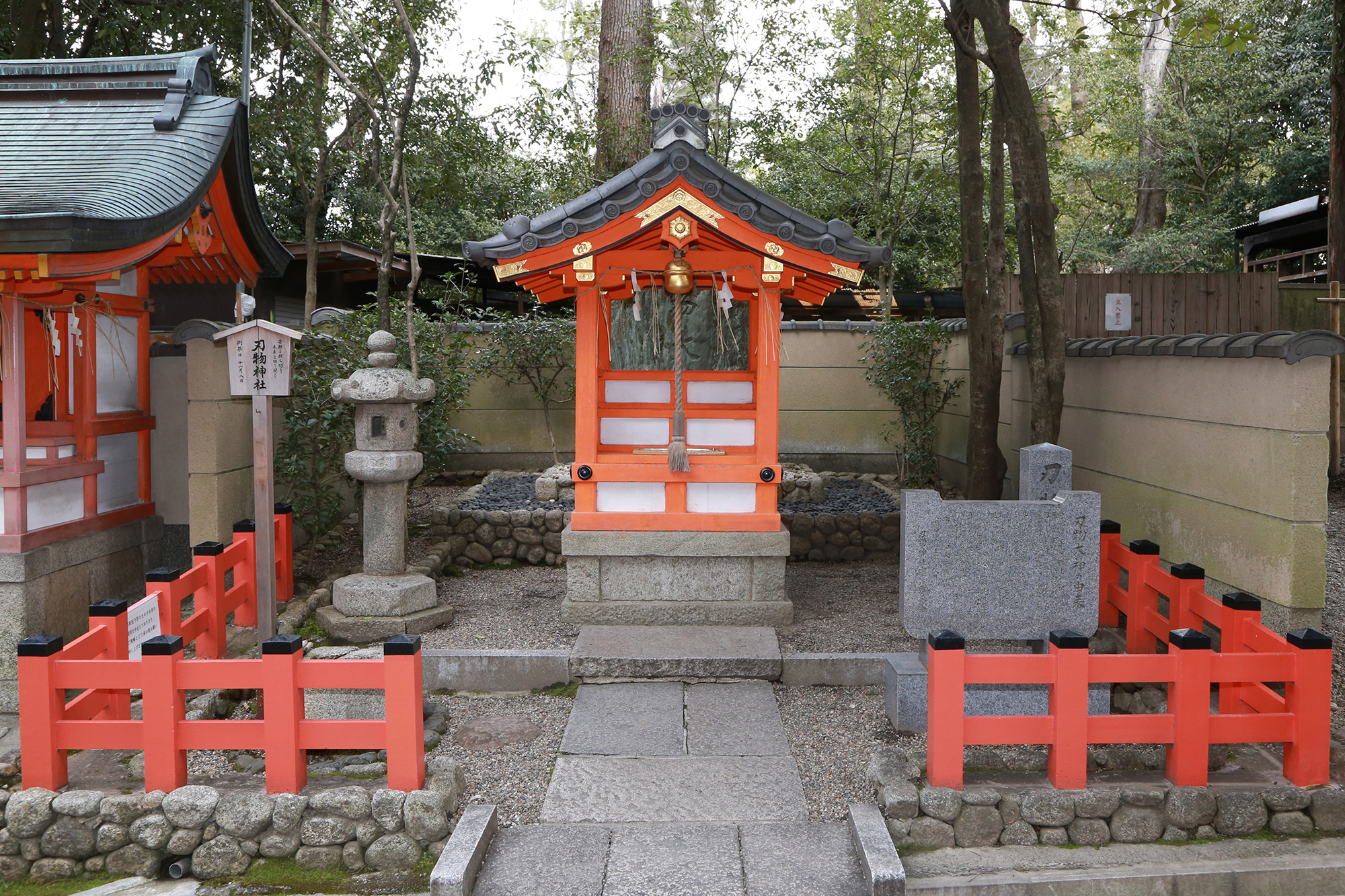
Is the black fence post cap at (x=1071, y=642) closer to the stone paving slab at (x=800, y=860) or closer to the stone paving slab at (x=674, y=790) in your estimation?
the stone paving slab at (x=800, y=860)

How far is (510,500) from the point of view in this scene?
9914mm

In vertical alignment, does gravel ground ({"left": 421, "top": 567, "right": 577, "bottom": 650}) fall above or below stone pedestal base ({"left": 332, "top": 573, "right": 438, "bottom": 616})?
below

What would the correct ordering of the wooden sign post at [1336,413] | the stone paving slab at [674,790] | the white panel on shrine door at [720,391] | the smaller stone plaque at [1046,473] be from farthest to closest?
the wooden sign post at [1336,413]
the white panel on shrine door at [720,391]
the smaller stone plaque at [1046,473]
the stone paving slab at [674,790]

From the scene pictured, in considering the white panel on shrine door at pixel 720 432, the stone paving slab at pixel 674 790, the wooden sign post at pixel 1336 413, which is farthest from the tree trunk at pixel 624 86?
the stone paving slab at pixel 674 790

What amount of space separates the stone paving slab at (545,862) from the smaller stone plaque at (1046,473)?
9.47 feet

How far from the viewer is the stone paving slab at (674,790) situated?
13.6 ft

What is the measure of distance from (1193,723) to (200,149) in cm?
726

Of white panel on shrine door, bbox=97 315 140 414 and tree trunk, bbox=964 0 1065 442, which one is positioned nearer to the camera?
white panel on shrine door, bbox=97 315 140 414

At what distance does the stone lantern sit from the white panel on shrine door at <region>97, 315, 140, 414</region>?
1958mm

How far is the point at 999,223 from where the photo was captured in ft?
28.2

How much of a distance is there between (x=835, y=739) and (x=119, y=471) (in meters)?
6.07

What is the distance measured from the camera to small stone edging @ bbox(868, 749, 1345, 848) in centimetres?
386

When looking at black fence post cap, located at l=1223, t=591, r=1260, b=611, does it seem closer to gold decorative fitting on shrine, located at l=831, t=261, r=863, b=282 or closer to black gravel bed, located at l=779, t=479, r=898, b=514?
gold decorative fitting on shrine, located at l=831, t=261, r=863, b=282

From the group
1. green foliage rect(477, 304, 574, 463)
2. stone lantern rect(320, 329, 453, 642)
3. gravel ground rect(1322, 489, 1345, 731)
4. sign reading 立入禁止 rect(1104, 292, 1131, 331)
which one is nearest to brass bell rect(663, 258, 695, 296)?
stone lantern rect(320, 329, 453, 642)
